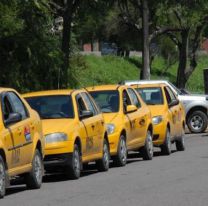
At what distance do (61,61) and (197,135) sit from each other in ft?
17.3

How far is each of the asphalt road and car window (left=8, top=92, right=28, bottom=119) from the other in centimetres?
118

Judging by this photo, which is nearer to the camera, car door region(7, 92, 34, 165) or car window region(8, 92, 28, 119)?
car door region(7, 92, 34, 165)

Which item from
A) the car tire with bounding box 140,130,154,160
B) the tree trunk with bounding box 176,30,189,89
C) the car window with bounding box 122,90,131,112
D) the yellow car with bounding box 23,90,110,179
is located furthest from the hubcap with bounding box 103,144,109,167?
the tree trunk with bounding box 176,30,189,89

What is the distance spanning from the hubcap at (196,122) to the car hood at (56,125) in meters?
15.5

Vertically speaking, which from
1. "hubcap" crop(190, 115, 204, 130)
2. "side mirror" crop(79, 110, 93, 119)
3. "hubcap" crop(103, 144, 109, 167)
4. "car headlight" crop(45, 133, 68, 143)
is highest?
"side mirror" crop(79, 110, 93, 119)

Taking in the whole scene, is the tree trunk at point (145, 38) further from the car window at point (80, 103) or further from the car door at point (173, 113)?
the car window at point (80, 103)

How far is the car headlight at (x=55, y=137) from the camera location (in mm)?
15812

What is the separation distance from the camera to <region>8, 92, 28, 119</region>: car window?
46.3 feet

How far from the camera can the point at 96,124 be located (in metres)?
17.3

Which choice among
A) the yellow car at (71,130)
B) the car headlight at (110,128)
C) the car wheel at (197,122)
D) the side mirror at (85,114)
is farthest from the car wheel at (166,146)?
the car wheel at (197,122)

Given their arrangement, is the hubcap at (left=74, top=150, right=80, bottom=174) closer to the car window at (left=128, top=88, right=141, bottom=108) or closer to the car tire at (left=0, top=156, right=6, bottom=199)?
the car tire at (left=0, top=156, right=6, bottom=199)

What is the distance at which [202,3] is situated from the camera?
3675cm

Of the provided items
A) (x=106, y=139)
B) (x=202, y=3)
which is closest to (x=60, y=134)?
(x=106, y=139)

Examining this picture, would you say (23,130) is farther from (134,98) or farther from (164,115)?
(164,115)
